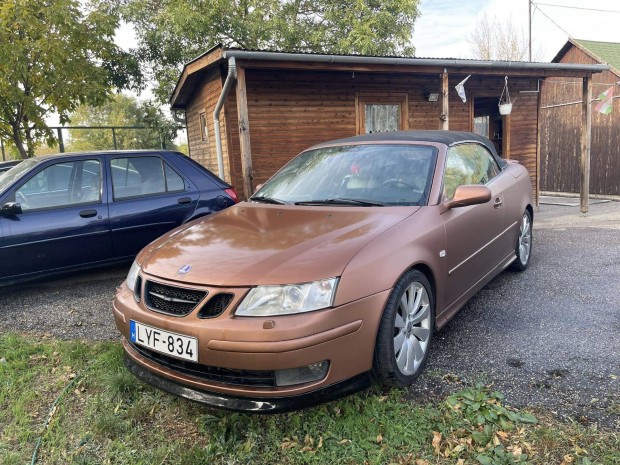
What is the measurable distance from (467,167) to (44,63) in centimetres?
778

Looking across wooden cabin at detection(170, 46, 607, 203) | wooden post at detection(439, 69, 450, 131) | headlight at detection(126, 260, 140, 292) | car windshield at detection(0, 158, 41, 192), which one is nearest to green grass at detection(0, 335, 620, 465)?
headlight at detection(126, 260, 140, 292)

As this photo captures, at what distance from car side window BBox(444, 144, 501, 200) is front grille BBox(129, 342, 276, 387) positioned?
184 centimetres

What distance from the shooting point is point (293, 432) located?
2.34m

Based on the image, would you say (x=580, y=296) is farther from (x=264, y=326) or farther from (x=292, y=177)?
(x=264, y=326)

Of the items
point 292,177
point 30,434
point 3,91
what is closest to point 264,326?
point 30,434

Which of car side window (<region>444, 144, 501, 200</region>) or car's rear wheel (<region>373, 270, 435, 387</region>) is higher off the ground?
car side window (<region>444, 144, 501, 200</region>)

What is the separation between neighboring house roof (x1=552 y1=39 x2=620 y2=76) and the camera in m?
14.0

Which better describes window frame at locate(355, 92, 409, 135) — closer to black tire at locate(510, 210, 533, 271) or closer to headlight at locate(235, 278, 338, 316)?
black tire at locate(510, 210, 533, 271)

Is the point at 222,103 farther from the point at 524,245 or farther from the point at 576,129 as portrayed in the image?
the point at 576,129

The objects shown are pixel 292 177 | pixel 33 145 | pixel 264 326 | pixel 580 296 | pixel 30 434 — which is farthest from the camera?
pixel 33 145

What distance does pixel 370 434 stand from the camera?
227 centimetres

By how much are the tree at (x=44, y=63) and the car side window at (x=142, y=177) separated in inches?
164

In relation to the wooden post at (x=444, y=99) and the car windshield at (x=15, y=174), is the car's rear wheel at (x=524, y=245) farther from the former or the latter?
the car windshield at (x=15, y=174)

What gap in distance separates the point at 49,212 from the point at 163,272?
278cm
